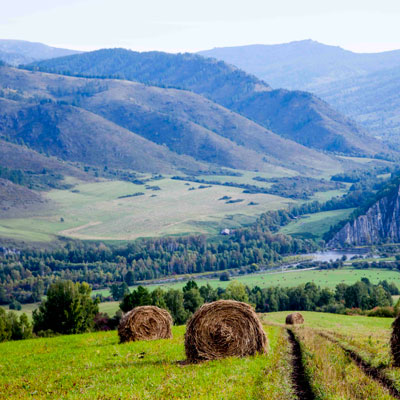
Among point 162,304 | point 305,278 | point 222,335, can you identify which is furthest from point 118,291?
point 222,335

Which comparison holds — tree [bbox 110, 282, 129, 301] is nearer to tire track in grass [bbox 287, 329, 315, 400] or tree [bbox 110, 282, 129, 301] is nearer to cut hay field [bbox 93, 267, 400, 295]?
cut hay field [bbox 93, 267, 400, 295]

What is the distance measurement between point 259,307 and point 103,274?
80679 millimetres

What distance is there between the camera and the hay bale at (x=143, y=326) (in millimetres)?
35562

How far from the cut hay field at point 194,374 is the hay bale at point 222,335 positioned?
800 millimetres

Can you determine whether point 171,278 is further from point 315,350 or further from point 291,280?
point 315,350

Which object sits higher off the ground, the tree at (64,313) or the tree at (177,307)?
the tree at (64,313)

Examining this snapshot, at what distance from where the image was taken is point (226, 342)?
25531mm

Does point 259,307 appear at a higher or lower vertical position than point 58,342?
lower

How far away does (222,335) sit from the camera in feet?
83.3

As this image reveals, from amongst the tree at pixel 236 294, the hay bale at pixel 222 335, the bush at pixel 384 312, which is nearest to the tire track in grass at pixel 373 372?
the hay bale at pixel 222 335

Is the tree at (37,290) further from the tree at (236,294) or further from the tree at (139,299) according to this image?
the tree at (139,299)

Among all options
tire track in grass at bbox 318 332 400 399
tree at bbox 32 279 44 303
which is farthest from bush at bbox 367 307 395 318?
tree at bbox 32 279 44 303

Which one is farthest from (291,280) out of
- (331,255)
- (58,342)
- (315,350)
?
(315,350)

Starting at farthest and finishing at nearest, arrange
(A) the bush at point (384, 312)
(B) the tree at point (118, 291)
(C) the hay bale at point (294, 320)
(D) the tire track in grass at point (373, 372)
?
(B) the tree at point (118, 291), (A) the bush at point (384, 312), (C) the hay bale at point (294, 320), (D) the tire track in grass at point (373, 372)
